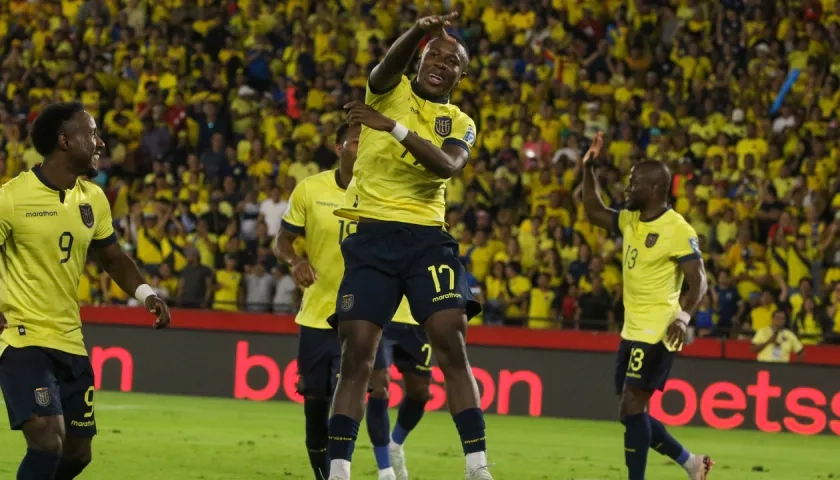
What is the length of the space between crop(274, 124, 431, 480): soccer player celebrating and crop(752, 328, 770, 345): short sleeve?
835 cm

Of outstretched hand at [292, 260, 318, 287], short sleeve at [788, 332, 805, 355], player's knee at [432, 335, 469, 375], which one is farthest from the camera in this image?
short sleeve at [788, 332, 805, 355]

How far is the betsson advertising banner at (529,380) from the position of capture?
55.1 feet

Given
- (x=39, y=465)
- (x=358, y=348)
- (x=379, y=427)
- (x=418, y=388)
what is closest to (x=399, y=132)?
(x=358, y=348)

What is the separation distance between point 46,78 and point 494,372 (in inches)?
453

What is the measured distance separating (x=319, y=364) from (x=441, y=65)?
2.51m

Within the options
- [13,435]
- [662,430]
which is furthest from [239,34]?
[662,430]

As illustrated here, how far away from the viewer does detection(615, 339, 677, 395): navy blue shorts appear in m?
9.68

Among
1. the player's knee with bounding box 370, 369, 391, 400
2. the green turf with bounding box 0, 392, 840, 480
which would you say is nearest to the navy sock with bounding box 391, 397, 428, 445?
the green turf with bounding box 0, 392, 840, 480

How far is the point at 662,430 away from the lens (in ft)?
33.3

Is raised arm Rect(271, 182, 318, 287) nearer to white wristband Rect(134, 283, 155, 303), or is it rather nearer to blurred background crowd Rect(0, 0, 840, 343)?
white wristband Rect(134, 283, 155, 303)

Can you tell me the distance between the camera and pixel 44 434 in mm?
6758

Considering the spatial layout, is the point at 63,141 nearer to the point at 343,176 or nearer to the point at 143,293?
the point at 143,293

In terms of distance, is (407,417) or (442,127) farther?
(407,417)

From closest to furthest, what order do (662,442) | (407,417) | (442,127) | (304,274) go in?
(442,127) → (304,274) → (662,442) → (407,417)
